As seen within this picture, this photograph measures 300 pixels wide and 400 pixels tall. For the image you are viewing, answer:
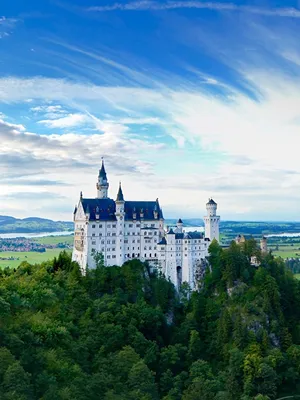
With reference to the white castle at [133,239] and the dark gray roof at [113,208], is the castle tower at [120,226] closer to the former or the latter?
the white castle at [133,239]

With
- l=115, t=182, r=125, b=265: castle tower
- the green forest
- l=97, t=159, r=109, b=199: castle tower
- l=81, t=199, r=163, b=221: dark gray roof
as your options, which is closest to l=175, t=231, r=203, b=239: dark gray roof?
the green forest

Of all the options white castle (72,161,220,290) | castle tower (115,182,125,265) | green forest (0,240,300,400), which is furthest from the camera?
castle tower (115,182,125,265)

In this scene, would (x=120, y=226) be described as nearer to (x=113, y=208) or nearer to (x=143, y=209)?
(x=113, y=208)

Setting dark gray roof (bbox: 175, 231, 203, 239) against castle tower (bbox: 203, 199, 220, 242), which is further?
castle tower (bbox: 203, 199, 220, 242)

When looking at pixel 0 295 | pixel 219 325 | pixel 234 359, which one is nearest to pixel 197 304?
pixel 219 325

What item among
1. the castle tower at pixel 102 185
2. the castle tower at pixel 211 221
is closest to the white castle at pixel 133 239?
the castle tower at pixel 102 185

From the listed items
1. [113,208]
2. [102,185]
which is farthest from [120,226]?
[102,185]

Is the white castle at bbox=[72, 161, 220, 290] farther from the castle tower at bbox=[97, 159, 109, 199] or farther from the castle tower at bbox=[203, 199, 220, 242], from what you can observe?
the castle tower at bbox=[203, 199, 220, 242]

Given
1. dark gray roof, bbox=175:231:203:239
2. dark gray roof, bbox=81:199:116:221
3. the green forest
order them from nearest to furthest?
the green forest < dark gray roof, bbox=81:199:116:221 < dark gray roof, bbox=175:231:203:239

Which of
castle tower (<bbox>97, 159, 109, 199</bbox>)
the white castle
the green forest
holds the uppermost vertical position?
castle tower (<bbox>97, 159, 109, 199</bbox>)
